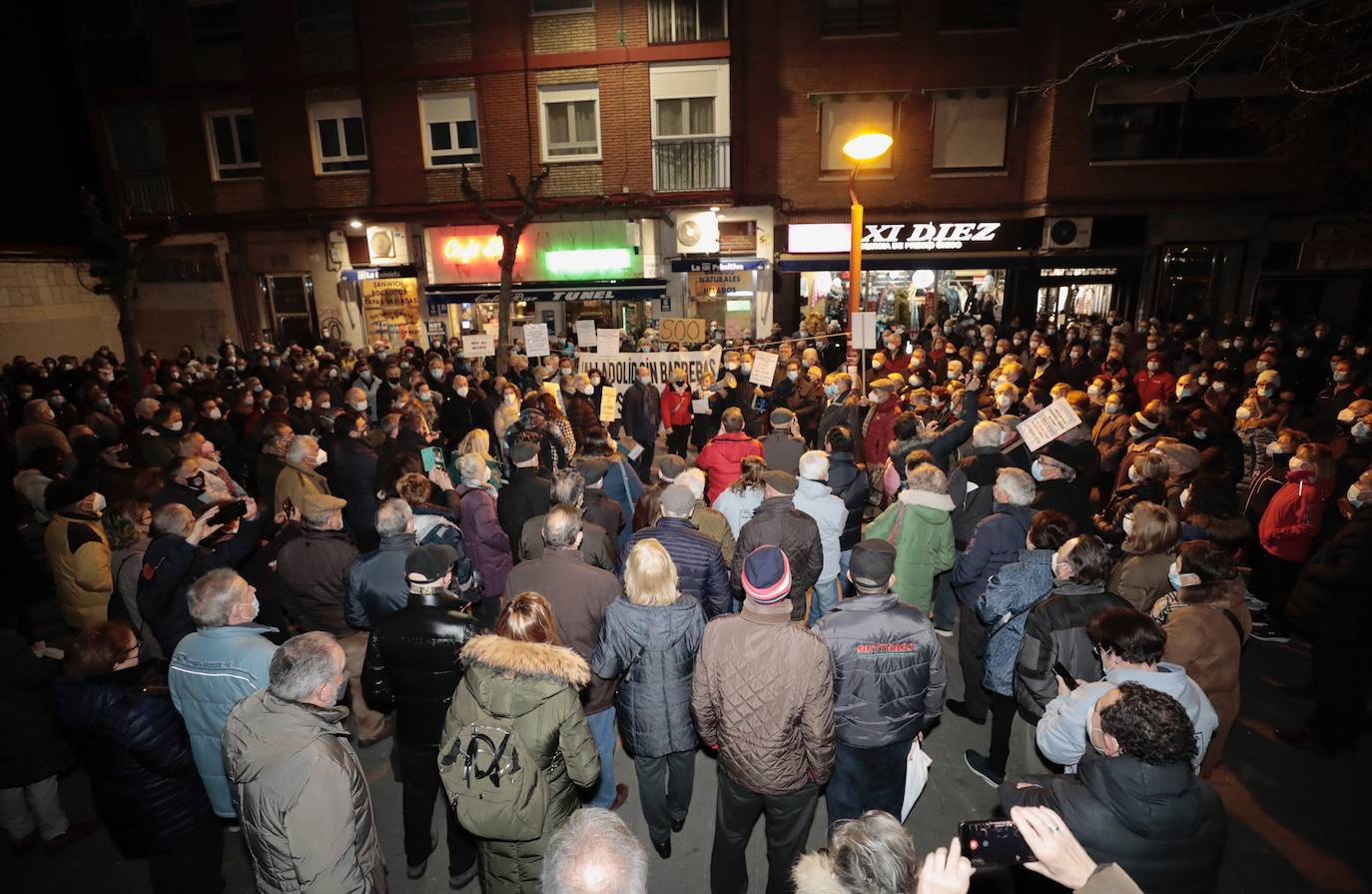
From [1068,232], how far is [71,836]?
21.3 m

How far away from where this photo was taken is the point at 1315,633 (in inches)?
197

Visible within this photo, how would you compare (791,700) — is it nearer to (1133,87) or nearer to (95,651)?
(95,651)

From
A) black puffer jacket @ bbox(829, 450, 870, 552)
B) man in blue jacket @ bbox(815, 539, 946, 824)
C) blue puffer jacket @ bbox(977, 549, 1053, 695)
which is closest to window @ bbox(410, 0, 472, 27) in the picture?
black puffer jacket @ bbox(829, 450, 870, 552)

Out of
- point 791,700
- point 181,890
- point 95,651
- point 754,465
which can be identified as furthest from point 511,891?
point 754,465

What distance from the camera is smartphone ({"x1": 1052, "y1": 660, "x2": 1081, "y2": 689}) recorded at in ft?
12.6

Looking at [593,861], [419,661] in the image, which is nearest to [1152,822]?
[593,861]

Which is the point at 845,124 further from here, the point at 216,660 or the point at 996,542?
the point at 216,660

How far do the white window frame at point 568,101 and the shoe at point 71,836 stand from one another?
707 inches

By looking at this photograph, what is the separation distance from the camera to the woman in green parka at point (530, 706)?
2986 mm

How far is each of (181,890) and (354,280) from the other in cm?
1954

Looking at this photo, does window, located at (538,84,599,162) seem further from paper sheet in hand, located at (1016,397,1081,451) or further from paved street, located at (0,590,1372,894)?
paved street, located at (0,590,1372,894)

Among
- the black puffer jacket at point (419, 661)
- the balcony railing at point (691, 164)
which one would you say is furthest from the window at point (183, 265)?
the black puffer jacket at point (419, 661)

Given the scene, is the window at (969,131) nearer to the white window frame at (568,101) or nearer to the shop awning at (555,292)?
the shop awning at (555,292)

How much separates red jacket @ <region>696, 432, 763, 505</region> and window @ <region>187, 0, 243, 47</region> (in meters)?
20.8
